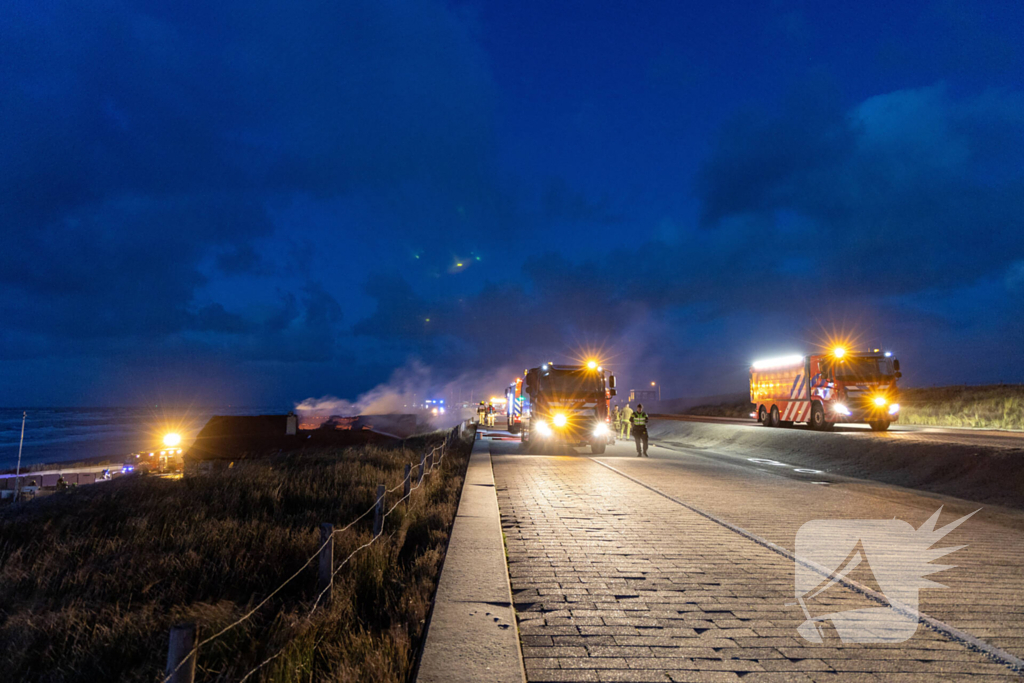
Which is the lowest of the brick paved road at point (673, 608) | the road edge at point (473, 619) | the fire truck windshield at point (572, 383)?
the brick paved road at point (673, 608)

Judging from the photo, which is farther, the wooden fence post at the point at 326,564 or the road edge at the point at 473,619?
the wooden fence post at the point at 326,564

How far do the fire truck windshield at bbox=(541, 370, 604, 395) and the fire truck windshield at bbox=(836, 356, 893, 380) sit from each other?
33.7ft

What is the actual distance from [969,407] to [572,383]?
2918 cm

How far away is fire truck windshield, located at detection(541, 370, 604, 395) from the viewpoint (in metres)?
22.0

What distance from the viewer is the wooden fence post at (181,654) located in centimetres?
253

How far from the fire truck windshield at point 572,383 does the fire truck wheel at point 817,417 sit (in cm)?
1039

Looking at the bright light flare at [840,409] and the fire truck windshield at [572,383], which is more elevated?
the fire truck windshield at [572,383]

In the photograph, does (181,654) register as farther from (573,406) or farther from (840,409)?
(840,409)

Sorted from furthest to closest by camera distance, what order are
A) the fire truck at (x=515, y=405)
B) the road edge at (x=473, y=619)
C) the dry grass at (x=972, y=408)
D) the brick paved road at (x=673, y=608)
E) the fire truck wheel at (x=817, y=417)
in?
the dry grass at (x=972, y=408) → the fire truck at (x=515, y=405) → the fire truck wheel at (x=817, y=417) → the brick paved road at (x=673, y=608) → the road edge at (x=473, y=619)

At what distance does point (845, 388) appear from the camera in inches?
925

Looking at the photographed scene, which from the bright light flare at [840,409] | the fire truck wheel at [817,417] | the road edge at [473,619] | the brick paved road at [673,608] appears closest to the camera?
the road edge at [473,619]
